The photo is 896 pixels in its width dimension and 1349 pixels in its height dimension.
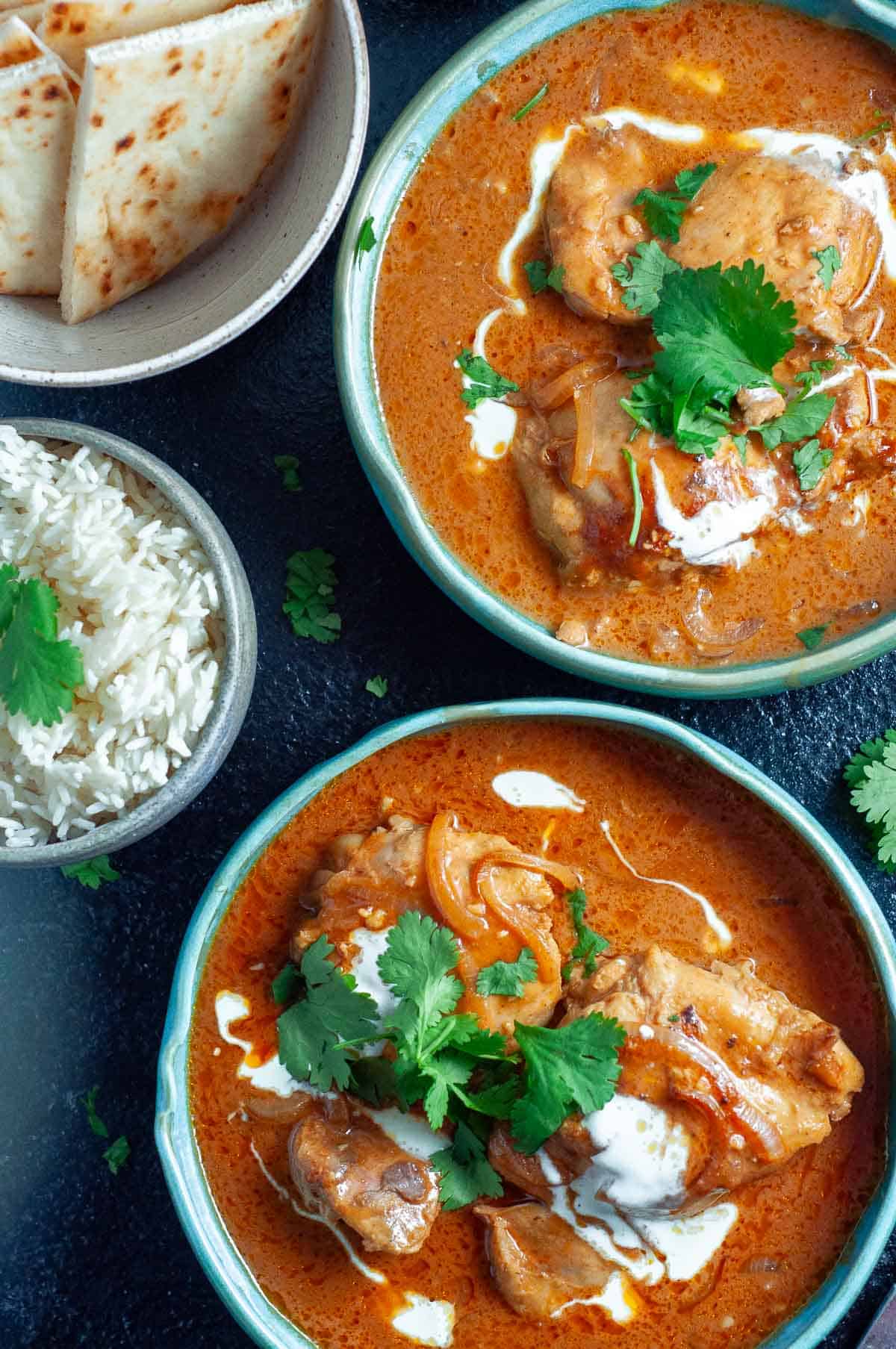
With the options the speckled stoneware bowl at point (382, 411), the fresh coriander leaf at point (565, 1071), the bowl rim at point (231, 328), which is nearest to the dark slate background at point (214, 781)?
the speckled stoneware bowl at point (382, 411)

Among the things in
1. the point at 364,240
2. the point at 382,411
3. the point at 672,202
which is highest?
the point at 672,202

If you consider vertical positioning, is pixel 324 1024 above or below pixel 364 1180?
above

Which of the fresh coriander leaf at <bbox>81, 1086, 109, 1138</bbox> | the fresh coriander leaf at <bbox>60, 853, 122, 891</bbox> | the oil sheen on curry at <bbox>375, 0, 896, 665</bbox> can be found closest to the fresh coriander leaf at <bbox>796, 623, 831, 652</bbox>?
the oil sheen on curry at <bbox>375, 0, 896, 665</bbox>

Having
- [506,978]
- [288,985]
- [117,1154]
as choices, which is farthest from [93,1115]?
[506,978]

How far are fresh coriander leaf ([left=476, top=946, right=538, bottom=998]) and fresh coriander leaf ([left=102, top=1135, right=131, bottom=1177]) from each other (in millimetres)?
1107

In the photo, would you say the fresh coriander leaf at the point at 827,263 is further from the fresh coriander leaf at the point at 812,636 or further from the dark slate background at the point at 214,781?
the dark slate background at the point at 214,781

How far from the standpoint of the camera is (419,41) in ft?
10.8

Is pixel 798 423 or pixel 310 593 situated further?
pixel 310 593

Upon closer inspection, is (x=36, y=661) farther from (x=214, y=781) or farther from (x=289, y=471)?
(x=289, y=471)

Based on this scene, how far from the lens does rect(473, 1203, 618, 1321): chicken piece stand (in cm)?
289

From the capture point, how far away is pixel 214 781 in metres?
3.27

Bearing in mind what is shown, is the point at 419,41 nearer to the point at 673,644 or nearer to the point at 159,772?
the point at 673,644

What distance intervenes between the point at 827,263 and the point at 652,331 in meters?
0.42

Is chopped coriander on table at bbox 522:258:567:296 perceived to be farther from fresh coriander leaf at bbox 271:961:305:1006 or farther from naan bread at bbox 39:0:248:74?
fresh coriander leaf at bbox 271:961:305:1006
